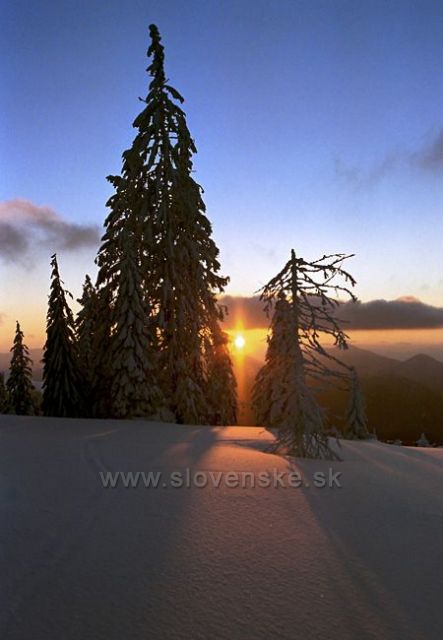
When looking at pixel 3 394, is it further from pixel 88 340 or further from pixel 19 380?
pixel 88 340

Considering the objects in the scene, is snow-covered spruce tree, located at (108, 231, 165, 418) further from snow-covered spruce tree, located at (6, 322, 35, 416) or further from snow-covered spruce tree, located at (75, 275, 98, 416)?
snow-covered spruce tree, located at (6, 322, 35, 416)

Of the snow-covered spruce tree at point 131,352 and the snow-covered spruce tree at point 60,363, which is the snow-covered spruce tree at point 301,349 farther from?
the snow-covered spruce tree at point 60,363

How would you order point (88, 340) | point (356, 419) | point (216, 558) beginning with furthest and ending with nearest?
point (356, 419), point (88, 340), point (216, 558)

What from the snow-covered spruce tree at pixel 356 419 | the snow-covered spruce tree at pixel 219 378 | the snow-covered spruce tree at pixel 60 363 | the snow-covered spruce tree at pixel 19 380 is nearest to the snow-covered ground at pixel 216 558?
the snow-covered spruce tree at pixel 219 378

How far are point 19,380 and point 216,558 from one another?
30169 mm

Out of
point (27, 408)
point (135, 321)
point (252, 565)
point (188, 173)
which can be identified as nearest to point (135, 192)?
point (188, 173)

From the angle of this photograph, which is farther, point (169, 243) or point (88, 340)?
point (88, 340)

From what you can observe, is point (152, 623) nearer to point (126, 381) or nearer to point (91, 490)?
point (91, 490)

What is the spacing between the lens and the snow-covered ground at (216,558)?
2494 mm

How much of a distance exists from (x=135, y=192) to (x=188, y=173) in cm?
251

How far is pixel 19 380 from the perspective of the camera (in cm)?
2923

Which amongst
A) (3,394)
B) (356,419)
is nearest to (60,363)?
(3,394)

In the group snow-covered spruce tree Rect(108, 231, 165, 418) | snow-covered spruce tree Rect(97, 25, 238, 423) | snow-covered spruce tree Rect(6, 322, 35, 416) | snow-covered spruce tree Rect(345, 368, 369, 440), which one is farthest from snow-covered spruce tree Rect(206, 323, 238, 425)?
snow-covered spruce tree Rect(345, 368, 369, 440)

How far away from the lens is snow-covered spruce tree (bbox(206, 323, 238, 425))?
17703mm
